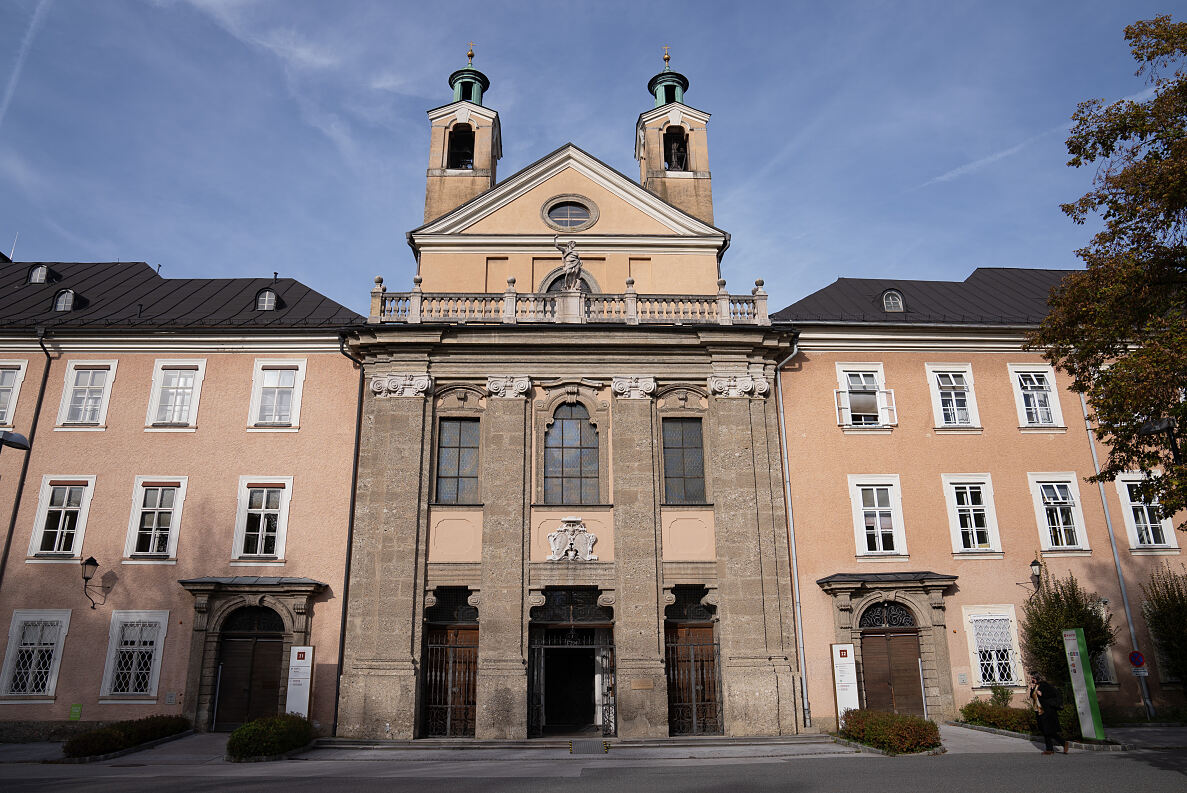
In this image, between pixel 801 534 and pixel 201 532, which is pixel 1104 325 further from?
pixel 201 532

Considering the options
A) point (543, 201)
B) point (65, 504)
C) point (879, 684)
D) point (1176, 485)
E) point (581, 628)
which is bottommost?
point (879, 684)

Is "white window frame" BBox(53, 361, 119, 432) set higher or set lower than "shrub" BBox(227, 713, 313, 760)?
higher

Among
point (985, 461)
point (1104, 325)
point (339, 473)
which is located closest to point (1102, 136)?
point (1104, 325)

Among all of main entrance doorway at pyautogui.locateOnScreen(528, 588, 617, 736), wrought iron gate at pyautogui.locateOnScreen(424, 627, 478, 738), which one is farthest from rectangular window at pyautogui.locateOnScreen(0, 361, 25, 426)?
main entrance doorway at pyautogui.locateOnScreen(528, 588, 617, 736)

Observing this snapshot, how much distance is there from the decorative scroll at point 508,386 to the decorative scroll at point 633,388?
255 centimetres

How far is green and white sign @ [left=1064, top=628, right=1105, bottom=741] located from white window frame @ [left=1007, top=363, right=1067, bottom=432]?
8.54 metres

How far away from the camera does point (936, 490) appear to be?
23656 mm

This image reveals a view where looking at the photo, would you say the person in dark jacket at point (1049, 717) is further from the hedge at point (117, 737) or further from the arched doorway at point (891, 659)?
the hedge at point (117, 737)

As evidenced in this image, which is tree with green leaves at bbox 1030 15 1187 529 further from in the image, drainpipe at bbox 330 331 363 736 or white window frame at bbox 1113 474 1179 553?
drainpipe at bbox 330 331 363 736

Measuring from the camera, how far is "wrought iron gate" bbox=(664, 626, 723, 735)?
2125 cm

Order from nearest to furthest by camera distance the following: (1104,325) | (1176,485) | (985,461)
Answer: (1176,485)
(1104,325)
(985,461)

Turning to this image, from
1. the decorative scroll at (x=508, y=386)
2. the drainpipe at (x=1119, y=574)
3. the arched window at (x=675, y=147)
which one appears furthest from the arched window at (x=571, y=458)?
the drainpipe at (x=1119, y=574)

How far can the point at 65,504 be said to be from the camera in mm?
22969

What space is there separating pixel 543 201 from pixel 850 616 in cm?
1601
